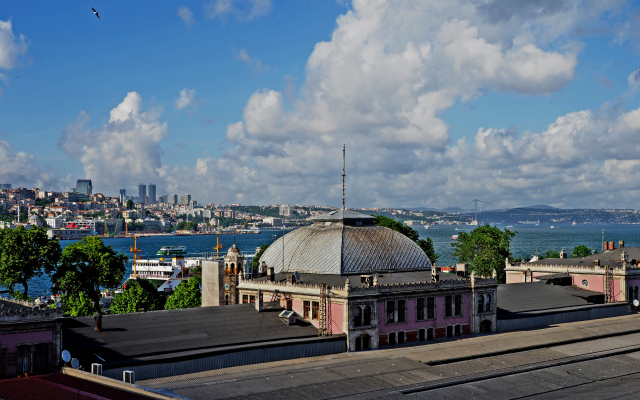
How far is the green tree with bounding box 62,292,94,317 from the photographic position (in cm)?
8031

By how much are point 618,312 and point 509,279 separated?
1841cm

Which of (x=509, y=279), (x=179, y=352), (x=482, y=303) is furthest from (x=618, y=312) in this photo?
(x=179, y=352)

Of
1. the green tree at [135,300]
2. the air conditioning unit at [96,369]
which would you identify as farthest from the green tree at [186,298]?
the air conditioning unit at [96,369]

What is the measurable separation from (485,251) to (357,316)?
2626 inches

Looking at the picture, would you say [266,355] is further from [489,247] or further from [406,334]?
[489,247]

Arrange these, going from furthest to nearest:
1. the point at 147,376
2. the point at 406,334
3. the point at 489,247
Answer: the point at 489,247, the point at 406,334, the point at 147,376

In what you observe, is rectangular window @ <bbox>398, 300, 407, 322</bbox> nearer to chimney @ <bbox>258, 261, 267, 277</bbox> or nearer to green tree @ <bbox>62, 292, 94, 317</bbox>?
chimney @ <bbox>258, 261, 267, 277</bbox>

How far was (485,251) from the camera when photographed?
123 meters

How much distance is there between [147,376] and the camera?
47.2 meters

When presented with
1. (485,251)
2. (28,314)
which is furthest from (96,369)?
(485,251)

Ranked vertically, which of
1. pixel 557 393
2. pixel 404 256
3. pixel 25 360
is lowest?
pixel 557 393

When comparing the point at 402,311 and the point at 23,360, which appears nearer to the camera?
the point at 23,360

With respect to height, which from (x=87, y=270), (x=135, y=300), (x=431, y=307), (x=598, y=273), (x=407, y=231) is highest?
(x=407, y=231)

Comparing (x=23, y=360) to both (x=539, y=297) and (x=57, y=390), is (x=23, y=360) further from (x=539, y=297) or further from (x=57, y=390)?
→ (x=539, y=297)
